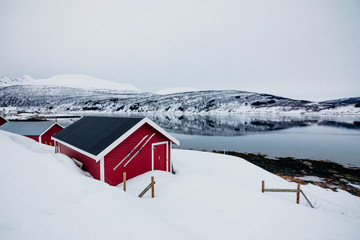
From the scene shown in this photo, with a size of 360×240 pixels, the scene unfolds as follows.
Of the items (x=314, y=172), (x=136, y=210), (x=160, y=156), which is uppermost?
(x=136, y=210)

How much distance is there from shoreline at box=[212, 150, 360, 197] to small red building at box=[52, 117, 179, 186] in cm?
1251

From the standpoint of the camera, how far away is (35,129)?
24.7 meters

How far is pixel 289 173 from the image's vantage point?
18.3m

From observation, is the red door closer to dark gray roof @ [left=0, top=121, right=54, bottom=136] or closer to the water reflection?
dark gray roof @ [left=0, top=121, right=54, bottom=136]

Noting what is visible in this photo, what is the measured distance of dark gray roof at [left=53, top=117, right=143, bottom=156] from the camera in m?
9.91

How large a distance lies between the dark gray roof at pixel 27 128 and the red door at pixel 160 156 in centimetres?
2071

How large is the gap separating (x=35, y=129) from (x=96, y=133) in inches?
762

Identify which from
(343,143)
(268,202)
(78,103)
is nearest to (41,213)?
(268,202)

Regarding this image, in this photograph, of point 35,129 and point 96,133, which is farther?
point 35,129

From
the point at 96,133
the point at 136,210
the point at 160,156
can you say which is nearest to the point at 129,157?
the point at 160,156

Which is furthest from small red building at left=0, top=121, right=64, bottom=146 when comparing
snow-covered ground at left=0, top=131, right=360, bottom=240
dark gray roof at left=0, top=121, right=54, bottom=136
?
snow-covered ground at left=0, top=131, right=360, bottom=240

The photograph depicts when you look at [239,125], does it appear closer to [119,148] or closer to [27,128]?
[27,128]

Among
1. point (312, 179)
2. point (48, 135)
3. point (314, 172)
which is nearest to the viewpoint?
point (312, 179)

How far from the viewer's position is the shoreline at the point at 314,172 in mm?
15320
